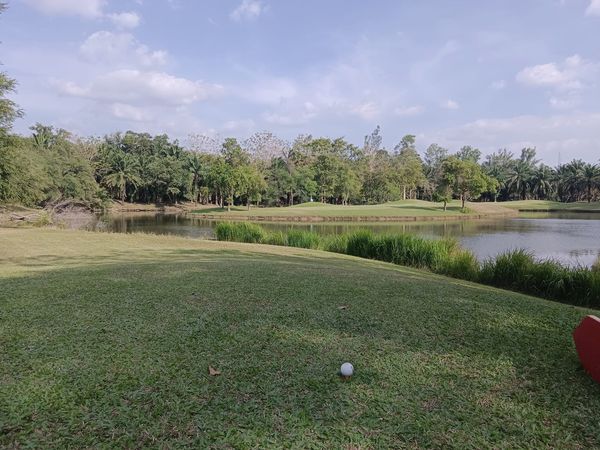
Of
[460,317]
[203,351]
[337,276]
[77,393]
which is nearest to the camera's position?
[77,393]

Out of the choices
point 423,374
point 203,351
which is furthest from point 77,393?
point 423,374

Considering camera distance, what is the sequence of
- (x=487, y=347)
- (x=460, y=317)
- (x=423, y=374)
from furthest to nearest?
(x=460, y=317) → (x=487, y=347) → (x=423, y=374)

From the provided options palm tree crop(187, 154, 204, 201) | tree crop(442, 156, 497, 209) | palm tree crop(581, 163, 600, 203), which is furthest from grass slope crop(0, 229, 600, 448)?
palm tree crop(581, 163, 600, 203)

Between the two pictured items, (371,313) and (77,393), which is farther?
(371,313)

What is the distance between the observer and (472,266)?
11.0 m

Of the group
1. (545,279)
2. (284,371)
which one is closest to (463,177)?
(545,279)

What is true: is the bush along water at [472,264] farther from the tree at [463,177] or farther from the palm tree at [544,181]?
the palm tree at [544,181]

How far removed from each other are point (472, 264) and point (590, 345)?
8716 mm

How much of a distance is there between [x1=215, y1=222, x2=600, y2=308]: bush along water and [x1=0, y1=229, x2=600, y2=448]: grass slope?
4684 millimetres

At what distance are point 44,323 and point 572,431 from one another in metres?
4.05

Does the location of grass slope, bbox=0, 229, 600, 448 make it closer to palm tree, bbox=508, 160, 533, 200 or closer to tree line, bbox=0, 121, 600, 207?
tree line, bbox=0, 121, 600, 207

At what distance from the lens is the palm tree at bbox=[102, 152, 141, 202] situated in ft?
176

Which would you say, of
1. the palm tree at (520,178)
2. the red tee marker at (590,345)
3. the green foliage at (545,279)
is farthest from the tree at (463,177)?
the red tee marker at (590,345)

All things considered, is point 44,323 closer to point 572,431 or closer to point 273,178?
point 572,431
